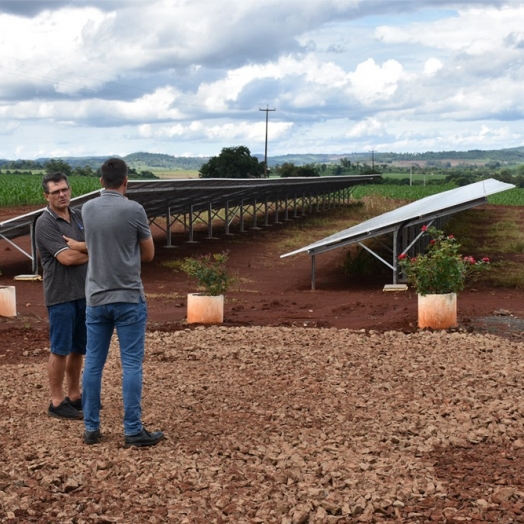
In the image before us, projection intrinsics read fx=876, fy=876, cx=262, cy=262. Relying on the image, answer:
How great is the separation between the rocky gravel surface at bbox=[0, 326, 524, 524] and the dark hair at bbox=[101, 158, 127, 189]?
1.68 meters

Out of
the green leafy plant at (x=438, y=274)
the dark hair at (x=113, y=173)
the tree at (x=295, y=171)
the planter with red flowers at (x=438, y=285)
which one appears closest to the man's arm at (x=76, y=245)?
the dark hair at (x=113, y=173)

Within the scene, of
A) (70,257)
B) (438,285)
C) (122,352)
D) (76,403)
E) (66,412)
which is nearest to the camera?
(122,352)

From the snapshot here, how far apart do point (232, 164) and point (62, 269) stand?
62.7 m

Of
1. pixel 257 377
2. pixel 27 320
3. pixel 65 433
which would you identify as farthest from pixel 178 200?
pixel 65 433

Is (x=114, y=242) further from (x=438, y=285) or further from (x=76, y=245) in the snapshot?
(x=438, y=285)

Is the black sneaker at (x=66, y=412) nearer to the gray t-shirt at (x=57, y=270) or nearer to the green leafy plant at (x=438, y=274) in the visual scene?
the gray t-shirt at (x=57, y=270)

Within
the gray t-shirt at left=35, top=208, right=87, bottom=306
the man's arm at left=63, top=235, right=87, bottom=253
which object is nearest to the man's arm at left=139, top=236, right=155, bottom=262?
the man's arm at left=63, top=235, right=87, bottom=253

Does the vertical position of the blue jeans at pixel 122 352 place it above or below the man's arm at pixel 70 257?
below

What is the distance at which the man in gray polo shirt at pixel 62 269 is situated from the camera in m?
6.05

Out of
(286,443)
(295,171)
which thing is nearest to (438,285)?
(286,443)

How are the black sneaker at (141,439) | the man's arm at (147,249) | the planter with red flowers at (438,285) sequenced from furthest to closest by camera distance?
the planter with red flowers at (438,285), the black sneaker at (141,439), the man's arm at (147,249)

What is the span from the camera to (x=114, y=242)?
5383mm

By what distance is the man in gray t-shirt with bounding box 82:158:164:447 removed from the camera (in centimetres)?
538

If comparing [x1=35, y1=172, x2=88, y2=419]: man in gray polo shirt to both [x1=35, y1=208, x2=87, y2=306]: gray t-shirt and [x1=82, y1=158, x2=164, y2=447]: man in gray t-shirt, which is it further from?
[x1=82, y1=158, x2=164, y2=447]: man in gray t-shirt
